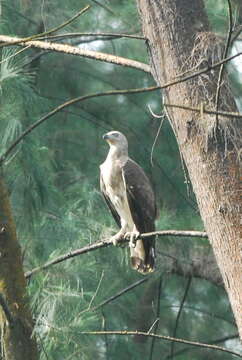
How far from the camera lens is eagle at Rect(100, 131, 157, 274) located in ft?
16.7

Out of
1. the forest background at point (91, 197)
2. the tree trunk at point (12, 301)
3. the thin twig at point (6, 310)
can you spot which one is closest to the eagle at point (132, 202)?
the forest background at point (91, 197)

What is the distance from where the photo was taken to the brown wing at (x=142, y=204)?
5.12 meters

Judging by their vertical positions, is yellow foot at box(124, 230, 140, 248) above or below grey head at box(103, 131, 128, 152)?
below

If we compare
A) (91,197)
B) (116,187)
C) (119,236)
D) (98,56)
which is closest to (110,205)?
(116,187)

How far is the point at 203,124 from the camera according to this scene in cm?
328

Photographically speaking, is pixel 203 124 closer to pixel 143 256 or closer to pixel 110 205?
pixel 143 256

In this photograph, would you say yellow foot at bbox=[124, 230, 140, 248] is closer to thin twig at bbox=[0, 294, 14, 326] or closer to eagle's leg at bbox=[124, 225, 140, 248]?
eagle's leg at bbox=[124, 225, 140, 248]

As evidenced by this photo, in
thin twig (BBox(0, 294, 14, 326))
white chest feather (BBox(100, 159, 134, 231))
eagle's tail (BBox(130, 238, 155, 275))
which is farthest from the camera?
white chest feather (BBox(100, 159, 134, 231))

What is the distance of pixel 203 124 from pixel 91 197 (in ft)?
7.90

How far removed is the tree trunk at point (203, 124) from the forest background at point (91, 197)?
0.71m

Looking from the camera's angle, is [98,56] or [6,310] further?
[98,56]

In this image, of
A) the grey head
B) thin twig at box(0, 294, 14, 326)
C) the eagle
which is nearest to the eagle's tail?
the eagle

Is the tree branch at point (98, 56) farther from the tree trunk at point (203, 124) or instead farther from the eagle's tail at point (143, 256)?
the eagle's tail at point (143, 256)

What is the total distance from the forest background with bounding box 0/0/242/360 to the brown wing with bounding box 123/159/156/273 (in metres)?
0.15
